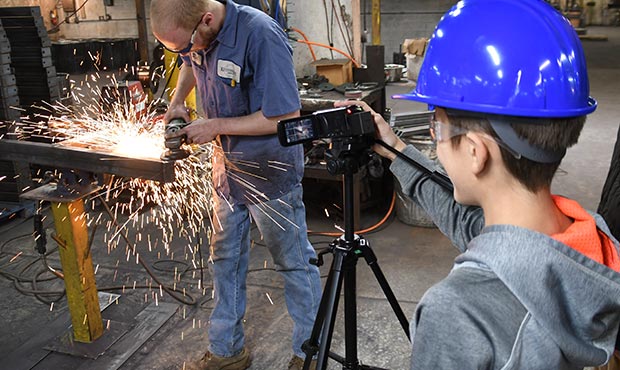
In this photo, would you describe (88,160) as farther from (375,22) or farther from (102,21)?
(102,21)

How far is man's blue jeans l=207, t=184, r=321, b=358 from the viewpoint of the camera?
2.57 metres

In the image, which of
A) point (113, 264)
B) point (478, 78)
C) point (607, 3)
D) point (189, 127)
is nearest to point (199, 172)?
point (113, 264)

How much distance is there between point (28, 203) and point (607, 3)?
25320mm

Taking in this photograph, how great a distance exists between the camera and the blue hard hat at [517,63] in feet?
3.38

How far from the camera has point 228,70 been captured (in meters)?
2.42

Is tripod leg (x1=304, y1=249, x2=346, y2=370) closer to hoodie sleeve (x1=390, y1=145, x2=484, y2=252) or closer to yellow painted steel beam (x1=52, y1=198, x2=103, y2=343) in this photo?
hoodie sleeve (x1=390, y1=145, x2=484, y2=252)

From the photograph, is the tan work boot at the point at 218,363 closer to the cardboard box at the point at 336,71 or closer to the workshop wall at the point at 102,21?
the cardboard box at the point at 336,71

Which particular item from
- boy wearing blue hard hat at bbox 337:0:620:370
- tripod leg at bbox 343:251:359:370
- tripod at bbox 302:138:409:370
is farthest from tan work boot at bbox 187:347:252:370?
boy wearing blue hard hat at bbox 337:0:620:370

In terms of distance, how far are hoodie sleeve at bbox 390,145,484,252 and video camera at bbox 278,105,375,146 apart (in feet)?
0.47

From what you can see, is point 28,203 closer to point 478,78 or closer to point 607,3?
point 478,78

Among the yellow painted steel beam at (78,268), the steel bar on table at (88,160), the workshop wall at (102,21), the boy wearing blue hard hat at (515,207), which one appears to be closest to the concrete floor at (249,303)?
the yellow painted steel beam at (78,268)

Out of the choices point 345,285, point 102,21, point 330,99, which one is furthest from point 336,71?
point 102,21

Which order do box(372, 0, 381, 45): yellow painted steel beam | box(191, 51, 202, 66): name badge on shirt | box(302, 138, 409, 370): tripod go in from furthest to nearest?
box(372, 0, 381, 45): yellow painted steel beam, box(191, 51, 202, 66): name badge on shirt, box(302, 138, 409, 370): tripod

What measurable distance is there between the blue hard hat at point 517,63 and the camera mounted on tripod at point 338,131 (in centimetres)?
55
